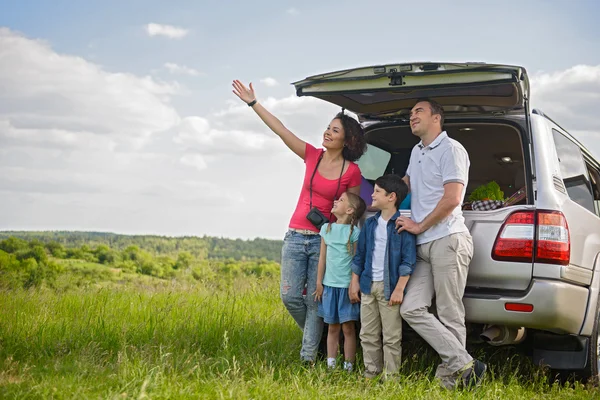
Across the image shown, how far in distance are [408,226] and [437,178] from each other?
41 cm

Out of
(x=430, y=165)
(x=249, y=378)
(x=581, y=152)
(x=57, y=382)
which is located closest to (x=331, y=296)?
(x=249, y=378)

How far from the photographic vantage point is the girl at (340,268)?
505 centimetres

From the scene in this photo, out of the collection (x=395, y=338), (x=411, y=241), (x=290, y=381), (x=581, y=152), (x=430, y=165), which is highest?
(x=581, y=152)

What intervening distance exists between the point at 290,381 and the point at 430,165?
185cm

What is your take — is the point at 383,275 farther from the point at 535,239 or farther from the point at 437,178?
the point at 535,239

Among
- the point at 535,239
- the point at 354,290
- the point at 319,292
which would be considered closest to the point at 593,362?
the point at 535,239

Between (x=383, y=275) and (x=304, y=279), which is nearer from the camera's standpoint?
(x=383, y=275)

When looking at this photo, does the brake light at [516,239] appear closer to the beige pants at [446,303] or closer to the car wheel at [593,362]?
the beige pants at [446,303]

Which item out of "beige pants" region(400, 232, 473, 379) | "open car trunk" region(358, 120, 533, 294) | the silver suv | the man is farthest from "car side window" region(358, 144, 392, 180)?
"beige pants" region(400, 232, 473, 379)

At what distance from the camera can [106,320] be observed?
664 centimetres

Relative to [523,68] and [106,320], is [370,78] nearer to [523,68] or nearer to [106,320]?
[523,68]

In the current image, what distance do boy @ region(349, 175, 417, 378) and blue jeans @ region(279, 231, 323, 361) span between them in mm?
456

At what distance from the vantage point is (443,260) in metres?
4.61

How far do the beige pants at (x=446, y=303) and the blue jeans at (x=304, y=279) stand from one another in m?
0.86
